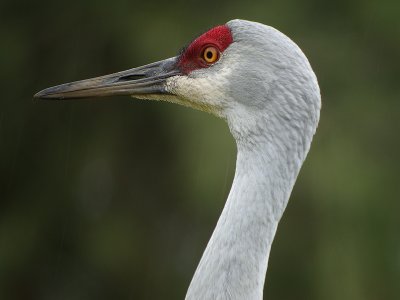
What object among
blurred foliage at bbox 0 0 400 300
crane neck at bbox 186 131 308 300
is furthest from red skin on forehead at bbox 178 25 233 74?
blurred foliage at bbox 0 0 400 300

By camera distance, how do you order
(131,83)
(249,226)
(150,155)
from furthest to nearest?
(150,155), (131,83), (249,226)

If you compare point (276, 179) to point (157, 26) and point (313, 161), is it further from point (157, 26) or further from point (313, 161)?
point (157, 26)

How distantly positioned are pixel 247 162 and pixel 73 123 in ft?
15.5

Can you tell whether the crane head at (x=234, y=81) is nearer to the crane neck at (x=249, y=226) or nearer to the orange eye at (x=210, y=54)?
the orange eye at (x=210, y=54)

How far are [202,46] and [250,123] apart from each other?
392mm

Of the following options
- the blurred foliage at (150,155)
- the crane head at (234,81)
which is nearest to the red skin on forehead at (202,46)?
the crane head at (234,81)

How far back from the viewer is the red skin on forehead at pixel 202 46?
10.0 feet

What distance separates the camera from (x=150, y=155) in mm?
7379

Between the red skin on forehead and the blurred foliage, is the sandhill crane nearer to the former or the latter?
the red skin on forehead

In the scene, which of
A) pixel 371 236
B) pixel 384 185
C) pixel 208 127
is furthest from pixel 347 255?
pixel 208 127

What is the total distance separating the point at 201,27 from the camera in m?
7.18

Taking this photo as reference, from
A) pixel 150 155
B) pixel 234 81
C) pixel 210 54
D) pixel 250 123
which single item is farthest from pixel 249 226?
pixel 150 155

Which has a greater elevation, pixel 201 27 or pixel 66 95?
pixel 201 27

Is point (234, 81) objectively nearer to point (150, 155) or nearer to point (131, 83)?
point (131, 83)
